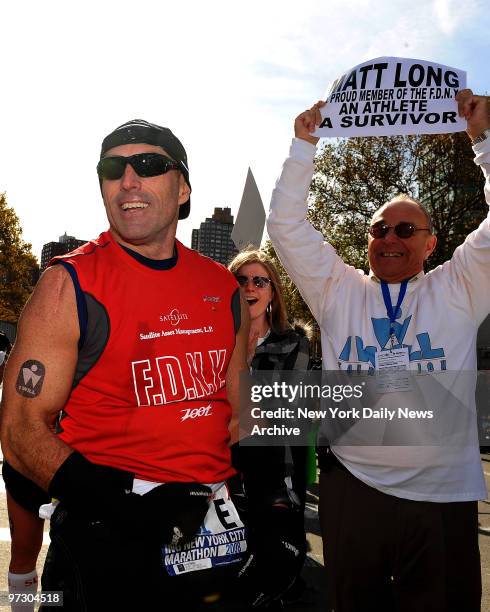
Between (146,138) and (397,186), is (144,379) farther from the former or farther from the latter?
(397,186)

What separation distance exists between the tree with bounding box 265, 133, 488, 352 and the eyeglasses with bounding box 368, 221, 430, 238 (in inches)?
780

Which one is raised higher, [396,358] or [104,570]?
[396,358]

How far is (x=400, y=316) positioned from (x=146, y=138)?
4.31 ft

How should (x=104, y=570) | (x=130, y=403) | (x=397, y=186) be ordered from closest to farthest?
(x=104, y=570), (x=130, y=403), (x=397, y=186)

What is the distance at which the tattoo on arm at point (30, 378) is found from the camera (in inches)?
80.5

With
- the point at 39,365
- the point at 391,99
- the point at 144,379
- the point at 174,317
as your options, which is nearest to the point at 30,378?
the point at 39,365

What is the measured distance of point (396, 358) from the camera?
289 cm

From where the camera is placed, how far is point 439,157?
2314 centimetres

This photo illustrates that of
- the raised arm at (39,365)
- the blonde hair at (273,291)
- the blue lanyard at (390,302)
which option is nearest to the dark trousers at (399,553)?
the blue lanyard at (390,302)

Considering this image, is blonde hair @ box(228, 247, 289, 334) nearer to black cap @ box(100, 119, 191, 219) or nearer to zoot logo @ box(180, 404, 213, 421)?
black cap @ box(100, 119, 191, 219)

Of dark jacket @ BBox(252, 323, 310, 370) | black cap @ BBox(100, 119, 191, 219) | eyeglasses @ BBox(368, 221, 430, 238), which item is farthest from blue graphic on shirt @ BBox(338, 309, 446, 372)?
dark jacket @ BBox(252, 323, 310, 370)

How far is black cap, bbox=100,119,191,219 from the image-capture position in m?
2.41

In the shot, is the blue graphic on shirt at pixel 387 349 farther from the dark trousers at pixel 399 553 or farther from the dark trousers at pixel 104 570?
the dark trousers at pixel 104 570

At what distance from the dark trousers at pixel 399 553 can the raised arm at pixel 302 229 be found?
2.79 ft
